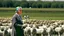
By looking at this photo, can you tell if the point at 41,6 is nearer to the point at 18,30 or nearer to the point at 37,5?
the point at 37,5

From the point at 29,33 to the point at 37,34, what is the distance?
724 mm

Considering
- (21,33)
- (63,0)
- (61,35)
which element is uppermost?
(21,33)

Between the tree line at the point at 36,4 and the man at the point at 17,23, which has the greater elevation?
the man at the point at 17,23

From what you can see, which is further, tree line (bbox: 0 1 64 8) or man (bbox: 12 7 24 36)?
tree line (bbox: 0 1 64 8)

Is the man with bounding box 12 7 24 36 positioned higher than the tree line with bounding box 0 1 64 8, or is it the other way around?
the man with bounding box 12 7 24 36

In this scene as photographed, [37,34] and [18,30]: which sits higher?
[18,30]

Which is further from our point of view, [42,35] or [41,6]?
[41,6]

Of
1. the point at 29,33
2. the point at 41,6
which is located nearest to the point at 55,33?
the point at 29,33

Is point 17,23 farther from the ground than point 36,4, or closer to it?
farther from the ground

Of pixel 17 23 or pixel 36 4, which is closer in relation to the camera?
pixel 17 23

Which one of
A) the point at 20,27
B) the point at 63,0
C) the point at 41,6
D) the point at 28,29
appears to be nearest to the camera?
the point at 20,27

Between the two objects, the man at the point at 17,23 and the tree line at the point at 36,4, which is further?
the tree line at the point at 36,4

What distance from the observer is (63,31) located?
16047 millimetres

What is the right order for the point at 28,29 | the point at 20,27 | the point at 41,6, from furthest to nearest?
1. the point at 41,6
2. the point at 28,29
3. the point at 20,27
